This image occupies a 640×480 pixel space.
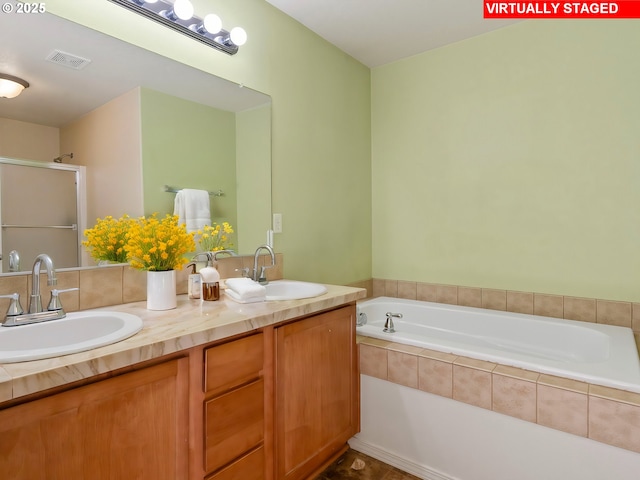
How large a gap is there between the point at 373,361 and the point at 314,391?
408 millimetres

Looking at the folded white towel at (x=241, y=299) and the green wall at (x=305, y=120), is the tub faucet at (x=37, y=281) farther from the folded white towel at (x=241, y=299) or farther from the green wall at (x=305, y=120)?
the green wall at (x=305, y=120)

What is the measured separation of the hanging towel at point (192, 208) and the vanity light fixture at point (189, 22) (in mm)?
721

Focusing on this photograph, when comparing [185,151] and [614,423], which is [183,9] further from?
[614,423]

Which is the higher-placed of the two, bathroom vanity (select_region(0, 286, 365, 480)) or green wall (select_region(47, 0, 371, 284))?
green wall (select_region(47, 0, 371, 284))

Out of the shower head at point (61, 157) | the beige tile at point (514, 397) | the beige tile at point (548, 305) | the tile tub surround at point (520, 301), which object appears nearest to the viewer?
the shower head at point (61, 157)

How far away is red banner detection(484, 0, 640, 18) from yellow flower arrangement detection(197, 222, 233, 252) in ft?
6.53

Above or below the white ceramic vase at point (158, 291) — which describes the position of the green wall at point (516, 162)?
above

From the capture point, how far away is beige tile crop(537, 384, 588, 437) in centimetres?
135

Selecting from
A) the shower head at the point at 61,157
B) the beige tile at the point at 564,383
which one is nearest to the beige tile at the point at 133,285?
the shower head at the point at 61,157

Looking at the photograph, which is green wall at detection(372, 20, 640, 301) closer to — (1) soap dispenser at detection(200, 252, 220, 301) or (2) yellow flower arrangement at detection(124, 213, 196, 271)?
(1) soap dispenser at detection(200, 252, 220, 301)

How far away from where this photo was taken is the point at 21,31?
1258mm

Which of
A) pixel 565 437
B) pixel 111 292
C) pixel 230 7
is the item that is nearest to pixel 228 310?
pixel 111 292

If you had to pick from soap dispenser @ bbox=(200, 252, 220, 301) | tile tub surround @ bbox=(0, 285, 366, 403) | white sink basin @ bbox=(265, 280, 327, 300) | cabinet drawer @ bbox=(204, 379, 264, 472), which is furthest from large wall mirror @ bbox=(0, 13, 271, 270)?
Result: cabinet drawer @ bbox=(204, 379, 264, 472)

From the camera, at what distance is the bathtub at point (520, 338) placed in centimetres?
148
